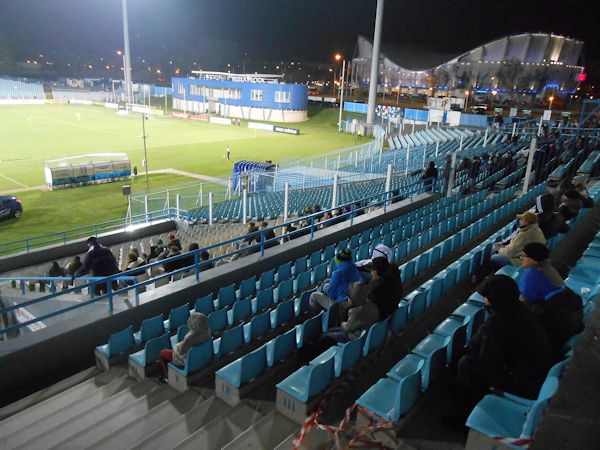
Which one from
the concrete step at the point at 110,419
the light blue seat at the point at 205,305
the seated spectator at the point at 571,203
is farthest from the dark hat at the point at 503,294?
the seated spectator at the point at 571,203

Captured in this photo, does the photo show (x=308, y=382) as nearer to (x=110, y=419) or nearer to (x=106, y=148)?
(x=110, y=419)

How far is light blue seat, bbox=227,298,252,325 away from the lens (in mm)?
6535

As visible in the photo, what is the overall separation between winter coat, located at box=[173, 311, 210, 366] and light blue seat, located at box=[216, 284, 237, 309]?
1991 mm

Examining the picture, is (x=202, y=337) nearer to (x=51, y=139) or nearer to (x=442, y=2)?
(x=51, y=139)

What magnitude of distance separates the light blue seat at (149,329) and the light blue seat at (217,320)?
2.20 feet

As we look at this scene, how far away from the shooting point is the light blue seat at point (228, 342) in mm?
5432

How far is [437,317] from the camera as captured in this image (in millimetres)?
6375

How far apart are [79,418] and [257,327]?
218cm

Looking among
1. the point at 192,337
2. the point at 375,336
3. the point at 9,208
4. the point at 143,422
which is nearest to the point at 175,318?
the point at 192,337

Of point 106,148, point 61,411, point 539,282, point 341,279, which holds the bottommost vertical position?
point 106,148

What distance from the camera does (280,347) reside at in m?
5.12

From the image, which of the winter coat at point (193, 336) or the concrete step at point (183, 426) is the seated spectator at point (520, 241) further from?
the concrete step at point (183, 426)

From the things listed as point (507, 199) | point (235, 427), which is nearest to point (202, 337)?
point (235, 427)

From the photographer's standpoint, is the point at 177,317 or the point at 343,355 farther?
the point at 177,317
